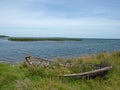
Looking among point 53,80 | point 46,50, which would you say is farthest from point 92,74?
point 46,50

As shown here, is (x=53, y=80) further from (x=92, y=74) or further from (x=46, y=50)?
(x=46, y=50)

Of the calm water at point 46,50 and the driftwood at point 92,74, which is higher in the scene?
the driftwood at point 92,74

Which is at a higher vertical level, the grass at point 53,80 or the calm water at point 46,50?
the grass at point 53,80

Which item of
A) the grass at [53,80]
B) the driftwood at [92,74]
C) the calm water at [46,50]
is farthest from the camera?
the calm water at [46,50]

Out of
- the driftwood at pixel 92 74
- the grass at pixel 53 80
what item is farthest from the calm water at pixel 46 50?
the driftwood at pixel 92 74

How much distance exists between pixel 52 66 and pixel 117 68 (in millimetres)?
2842

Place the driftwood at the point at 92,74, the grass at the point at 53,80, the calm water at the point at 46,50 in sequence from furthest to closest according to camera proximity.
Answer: the calm water at the point at 46,50 → the driftwood at the point at 92,74 → the grass at the point at 53,80

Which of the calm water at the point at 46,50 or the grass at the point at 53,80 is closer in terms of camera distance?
the grass at the point at 53,80

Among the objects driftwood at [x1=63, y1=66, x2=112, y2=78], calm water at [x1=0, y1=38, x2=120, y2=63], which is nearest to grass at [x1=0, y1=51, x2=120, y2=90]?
driftwood at [x1=63, y1=66, x2=112, y2=78]

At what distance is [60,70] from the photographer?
8586mm

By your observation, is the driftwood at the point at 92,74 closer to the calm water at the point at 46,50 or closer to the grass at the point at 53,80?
the grass at the point at 53,80

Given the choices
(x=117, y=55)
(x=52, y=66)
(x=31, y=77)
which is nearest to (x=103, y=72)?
(x=52, y=66)

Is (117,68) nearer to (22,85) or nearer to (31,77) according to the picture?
(31,77)

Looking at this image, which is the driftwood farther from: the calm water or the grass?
the calm water
